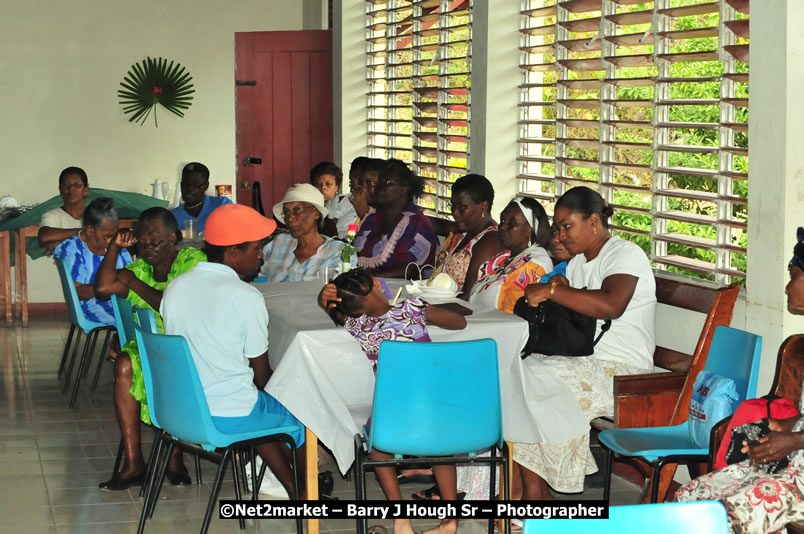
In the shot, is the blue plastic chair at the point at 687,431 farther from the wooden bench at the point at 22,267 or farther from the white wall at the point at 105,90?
the white wall at the point at 105,90

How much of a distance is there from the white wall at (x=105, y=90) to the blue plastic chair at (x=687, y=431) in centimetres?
724

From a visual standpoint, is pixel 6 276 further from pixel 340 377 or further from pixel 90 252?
pixel 340 377

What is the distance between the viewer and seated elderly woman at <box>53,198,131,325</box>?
643 centimetres

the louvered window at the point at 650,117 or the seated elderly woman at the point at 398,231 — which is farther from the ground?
the louvered window at the point at 650,117

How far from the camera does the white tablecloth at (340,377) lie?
4.05 metres

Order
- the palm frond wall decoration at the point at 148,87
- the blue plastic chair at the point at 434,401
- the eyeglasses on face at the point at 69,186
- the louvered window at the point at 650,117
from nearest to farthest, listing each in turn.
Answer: the blue plastic chair at the point at 434,401 < the louvered window at the point at 650,117 < the eyeglasses on face at the point at 69,186 < the palm frond wall decoration at the point at 148,87

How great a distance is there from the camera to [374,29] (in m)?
9.28

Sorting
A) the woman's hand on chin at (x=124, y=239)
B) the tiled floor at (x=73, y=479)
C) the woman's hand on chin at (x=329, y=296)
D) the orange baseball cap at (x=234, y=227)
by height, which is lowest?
the tiled floor at (x=73, y=479)

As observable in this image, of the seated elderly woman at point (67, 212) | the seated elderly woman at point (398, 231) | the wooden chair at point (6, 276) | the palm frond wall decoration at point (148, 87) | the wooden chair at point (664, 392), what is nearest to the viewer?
the wooden chair at point (664, 392)

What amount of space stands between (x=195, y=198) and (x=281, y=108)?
102 inches

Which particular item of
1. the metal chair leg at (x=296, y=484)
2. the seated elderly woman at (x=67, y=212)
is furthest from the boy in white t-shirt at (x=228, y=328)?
the seated elderly woman at (x=67, y=212)

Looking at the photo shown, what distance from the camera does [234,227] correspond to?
13.7ft

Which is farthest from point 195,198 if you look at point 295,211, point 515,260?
point 515,260

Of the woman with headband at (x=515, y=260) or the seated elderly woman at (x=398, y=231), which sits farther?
the seated elderly woman at (x=398, y=231)
